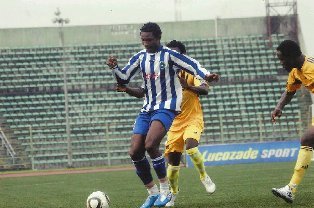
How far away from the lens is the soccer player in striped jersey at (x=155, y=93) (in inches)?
329

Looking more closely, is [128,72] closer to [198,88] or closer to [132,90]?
[132,90]

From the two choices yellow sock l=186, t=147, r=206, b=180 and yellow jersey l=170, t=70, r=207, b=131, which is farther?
yellow jersey l=170, t=70, r=207, b=131

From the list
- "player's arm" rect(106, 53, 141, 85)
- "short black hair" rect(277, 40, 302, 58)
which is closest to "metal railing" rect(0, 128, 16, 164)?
"player's arm" rect(106, 53, 141, 85)

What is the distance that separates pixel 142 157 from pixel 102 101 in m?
27.8

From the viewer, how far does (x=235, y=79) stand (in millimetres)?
38562

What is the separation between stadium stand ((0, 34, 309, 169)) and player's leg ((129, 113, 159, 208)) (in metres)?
21.7

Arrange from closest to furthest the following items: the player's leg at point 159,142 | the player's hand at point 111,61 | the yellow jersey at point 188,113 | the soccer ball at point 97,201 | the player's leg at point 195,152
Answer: the soccer ball at point 97,201 → the player's leg at point 159,142 → the player's hand at point 111,61 → the player's leg at point 195,152 → the yellow jersey at point 188,113

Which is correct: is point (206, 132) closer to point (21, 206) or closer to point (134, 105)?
point (134, 105)

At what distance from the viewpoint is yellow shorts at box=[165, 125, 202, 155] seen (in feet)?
33.9

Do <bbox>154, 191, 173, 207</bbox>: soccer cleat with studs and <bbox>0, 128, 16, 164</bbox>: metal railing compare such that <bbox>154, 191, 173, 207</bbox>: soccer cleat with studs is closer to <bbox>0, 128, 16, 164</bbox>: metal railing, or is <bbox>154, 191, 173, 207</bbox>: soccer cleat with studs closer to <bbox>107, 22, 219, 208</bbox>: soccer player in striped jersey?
<bbox>107, 22, 219, 208</bbox>: soccer player in striped jersey

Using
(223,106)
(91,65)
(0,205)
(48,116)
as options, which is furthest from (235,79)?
(0,205)

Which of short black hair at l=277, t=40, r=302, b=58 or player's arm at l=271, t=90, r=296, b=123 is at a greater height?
short black hair at l=277, t=40, r=302, b=58

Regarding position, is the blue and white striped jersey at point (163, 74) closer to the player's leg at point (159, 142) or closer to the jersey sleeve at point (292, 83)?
the player's leg at point (159, 142)

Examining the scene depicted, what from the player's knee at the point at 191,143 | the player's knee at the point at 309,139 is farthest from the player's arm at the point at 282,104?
the player's knee at the point at 191,143
